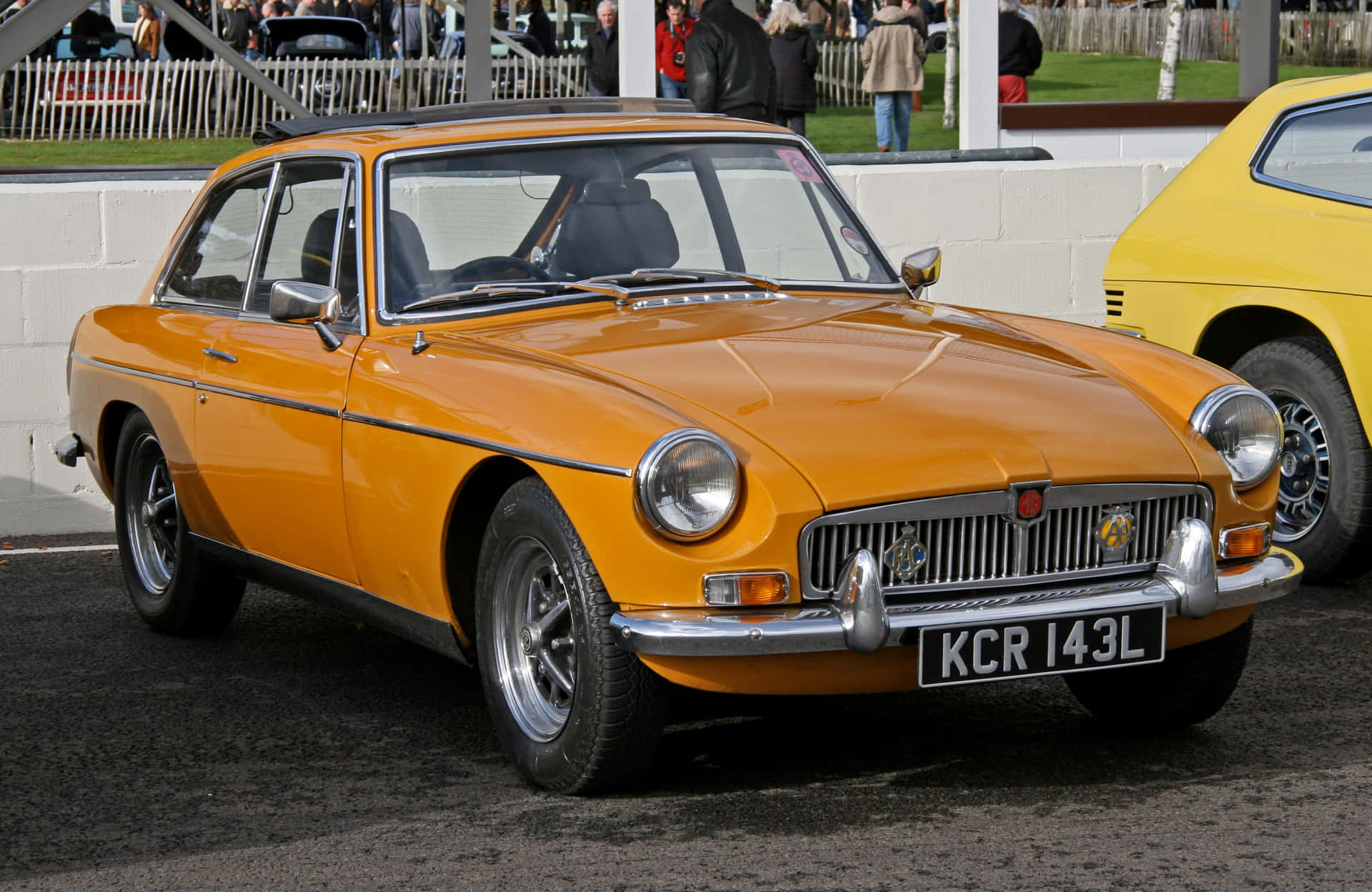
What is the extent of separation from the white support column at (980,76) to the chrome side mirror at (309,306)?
30.2 ft

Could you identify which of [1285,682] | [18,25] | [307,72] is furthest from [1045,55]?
[1285,682]

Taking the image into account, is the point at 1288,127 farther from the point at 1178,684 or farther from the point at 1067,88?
the point at 1067,88

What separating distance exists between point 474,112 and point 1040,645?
2.60 metres

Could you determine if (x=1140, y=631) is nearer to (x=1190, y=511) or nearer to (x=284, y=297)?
(x=1190, y=511)

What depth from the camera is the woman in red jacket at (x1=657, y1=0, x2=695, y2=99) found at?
17953 mm

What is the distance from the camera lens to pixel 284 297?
516 centimetres

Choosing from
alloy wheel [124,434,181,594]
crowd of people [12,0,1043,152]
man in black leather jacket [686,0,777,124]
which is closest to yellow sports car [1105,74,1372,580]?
alloy wheel [124,434,181,594]

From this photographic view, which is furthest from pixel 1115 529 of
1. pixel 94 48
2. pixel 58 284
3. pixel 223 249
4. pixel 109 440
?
pixel 94 48

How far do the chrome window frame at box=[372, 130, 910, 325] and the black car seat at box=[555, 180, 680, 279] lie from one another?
0.48 ft

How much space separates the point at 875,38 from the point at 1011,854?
57.4 feet

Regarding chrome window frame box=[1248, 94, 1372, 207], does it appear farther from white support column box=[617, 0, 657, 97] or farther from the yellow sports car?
white support column box=[617, 0, 657, 97]

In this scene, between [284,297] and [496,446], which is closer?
[496,446]

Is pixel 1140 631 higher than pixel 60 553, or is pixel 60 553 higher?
pixel 1140 631

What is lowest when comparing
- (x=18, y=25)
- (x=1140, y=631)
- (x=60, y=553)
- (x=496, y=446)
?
(x=60, y=553)
